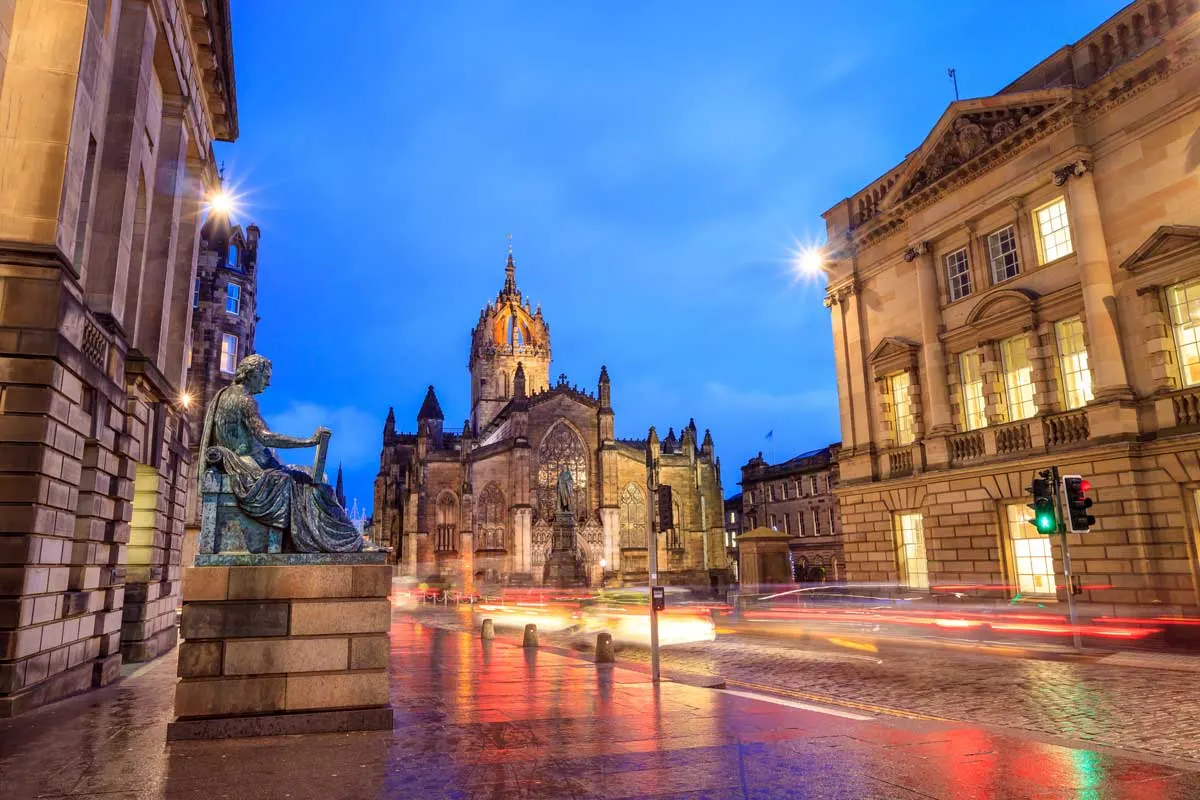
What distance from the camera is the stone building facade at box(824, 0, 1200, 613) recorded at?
15.7 metres

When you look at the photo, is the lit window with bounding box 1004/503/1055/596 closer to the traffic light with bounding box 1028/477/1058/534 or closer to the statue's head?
the traffic light with bounding box 1028/477/1058/534

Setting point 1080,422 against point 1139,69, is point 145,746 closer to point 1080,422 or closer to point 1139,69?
point 1080,422

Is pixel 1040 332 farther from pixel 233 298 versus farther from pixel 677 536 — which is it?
pixel 677 536

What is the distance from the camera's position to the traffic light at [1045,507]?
46.3 ft

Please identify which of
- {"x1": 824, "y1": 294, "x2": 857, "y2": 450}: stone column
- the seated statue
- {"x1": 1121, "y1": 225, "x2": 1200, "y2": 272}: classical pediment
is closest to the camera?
the seated statue

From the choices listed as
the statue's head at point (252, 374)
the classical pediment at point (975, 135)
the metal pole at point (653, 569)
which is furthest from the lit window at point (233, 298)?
the statue's head at point (252, 374)

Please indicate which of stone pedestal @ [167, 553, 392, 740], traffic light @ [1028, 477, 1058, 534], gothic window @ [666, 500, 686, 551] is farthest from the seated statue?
gothic window @ [666, 500, 686, 551]

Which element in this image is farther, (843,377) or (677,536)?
(677,536)

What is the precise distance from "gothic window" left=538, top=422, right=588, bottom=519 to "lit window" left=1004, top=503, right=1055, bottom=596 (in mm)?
44336

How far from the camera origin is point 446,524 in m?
60.6

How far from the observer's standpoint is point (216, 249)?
128 feet

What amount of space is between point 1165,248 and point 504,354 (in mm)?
68973

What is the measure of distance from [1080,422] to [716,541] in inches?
1866

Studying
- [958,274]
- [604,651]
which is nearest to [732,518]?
[958,274]
